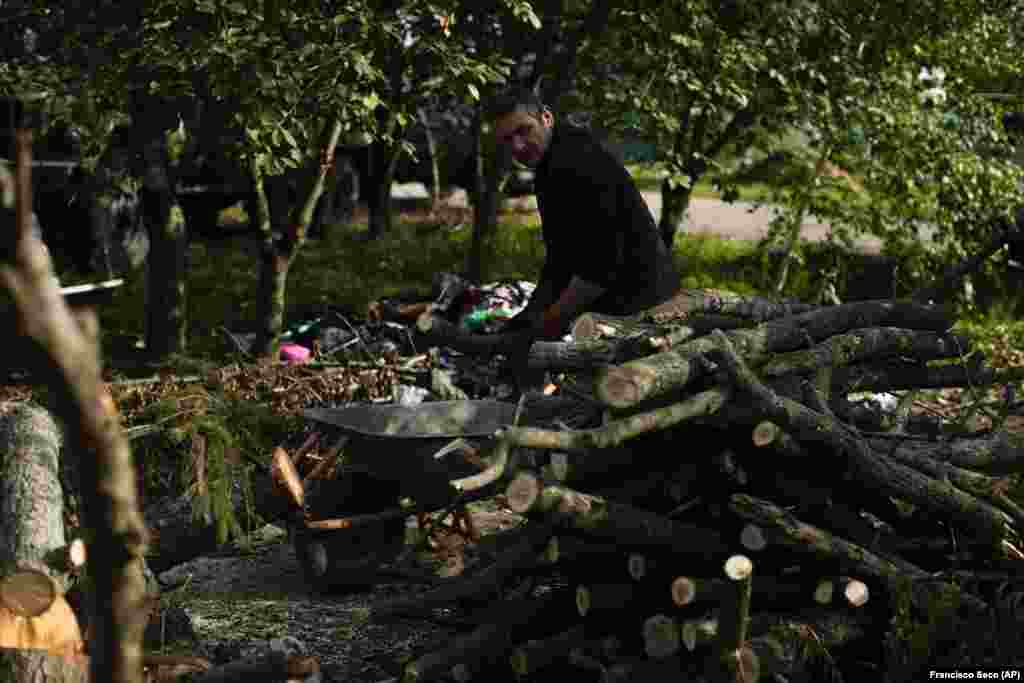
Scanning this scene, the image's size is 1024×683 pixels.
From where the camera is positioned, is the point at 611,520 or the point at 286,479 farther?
the point at 286,479

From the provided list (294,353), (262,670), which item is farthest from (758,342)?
(294,353)

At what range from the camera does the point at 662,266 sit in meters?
5.64

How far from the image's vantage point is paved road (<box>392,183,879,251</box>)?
1629 cm

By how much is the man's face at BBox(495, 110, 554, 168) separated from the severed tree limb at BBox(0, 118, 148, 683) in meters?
3.43

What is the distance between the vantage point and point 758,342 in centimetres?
435

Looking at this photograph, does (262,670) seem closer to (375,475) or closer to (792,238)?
(375,475)

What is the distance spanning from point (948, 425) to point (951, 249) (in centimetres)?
544

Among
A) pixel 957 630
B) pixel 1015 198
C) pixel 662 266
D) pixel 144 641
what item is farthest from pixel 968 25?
pixel 144 641

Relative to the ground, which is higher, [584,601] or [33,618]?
[33,618]

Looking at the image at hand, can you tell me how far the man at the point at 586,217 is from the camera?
17.7 ft

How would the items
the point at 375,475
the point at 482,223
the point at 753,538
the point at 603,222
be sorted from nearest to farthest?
the point at 753,538
the point at 375,475
the point at 603,222
the point at 482,223

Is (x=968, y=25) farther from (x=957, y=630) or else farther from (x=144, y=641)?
(x=144, y=641)

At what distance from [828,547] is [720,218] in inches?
592

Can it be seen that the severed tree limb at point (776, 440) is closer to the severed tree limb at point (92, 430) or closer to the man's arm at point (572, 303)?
the man's arm at point (572, 303)
